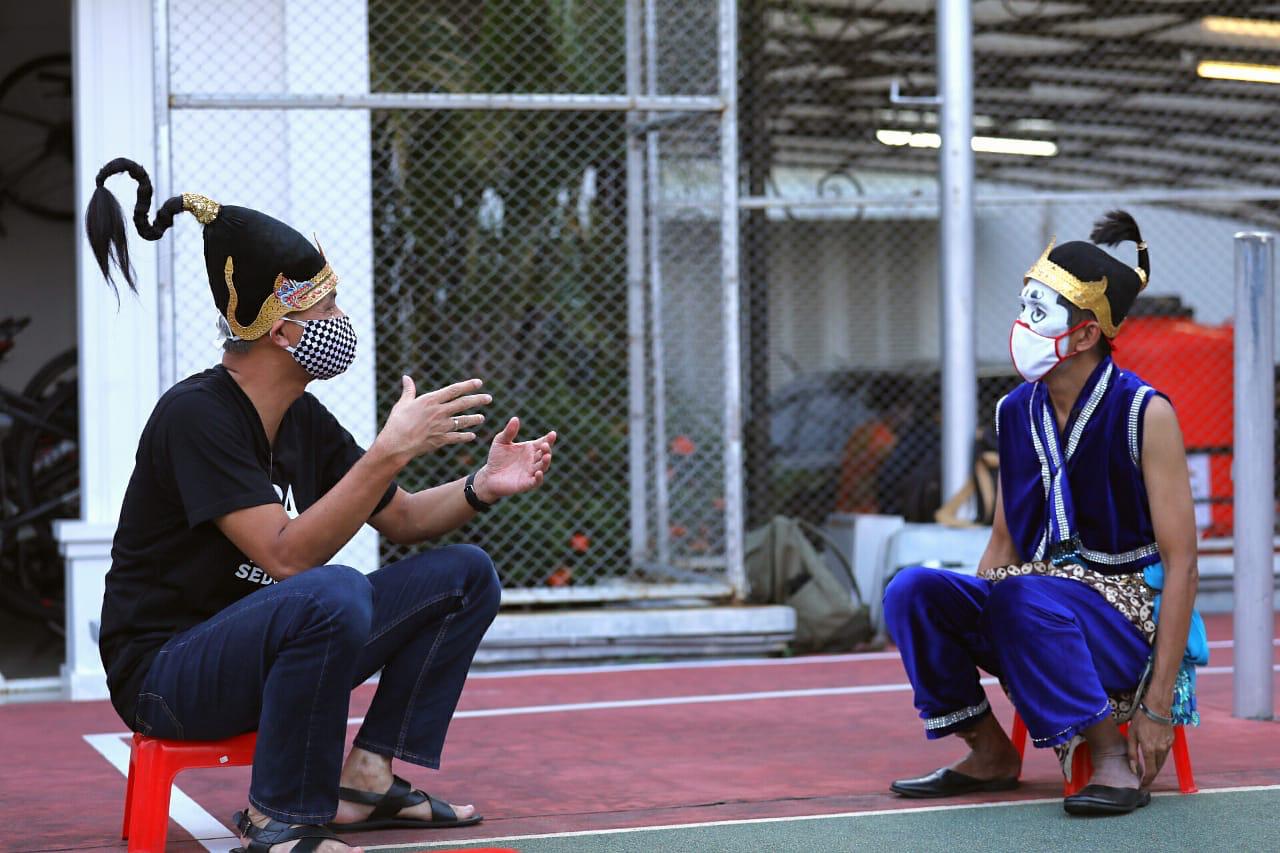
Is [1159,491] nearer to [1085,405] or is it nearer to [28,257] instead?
[1085,405]

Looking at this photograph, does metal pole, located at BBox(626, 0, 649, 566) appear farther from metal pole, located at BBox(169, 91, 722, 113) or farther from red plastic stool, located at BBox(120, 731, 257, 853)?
red plastic stool, located at BBox(120, 731, 257, 853)

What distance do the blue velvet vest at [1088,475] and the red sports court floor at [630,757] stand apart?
0.67 metres

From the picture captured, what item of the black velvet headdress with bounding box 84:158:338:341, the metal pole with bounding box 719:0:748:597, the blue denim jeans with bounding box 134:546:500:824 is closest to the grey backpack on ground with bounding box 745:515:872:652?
the metal pole with bounding box 719:0:748:597

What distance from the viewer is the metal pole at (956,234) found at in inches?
308

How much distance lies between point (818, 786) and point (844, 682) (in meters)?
2.09

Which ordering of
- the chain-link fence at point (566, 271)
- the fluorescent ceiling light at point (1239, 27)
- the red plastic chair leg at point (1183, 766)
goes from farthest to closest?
1. the fluorescent ceiling light at point (1239, 27)
2. the chain-link fence at point (566, 271)
3. the red plastic chair leg at point (1183, 766)

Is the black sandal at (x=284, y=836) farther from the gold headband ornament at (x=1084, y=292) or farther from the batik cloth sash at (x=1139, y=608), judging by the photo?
the gold headband ornament at (x=1084, y=292)

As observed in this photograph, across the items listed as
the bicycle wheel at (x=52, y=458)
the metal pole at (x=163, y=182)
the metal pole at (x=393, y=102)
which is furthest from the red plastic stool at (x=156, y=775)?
the bicycle wheel at (x=52, y=458)

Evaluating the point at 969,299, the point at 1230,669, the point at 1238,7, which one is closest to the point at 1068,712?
the point at 1230,669

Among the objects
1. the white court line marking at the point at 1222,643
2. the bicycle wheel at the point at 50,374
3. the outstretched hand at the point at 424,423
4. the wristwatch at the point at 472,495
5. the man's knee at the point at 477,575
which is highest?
the bicycle wheel at the point at 50,374

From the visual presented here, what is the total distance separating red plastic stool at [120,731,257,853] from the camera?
11.9 feet

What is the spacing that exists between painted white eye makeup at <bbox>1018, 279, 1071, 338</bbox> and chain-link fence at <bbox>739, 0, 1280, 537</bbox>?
3.71 m

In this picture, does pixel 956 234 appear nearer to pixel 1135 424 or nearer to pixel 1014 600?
pixel 1135 424

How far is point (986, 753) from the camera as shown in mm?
4336
